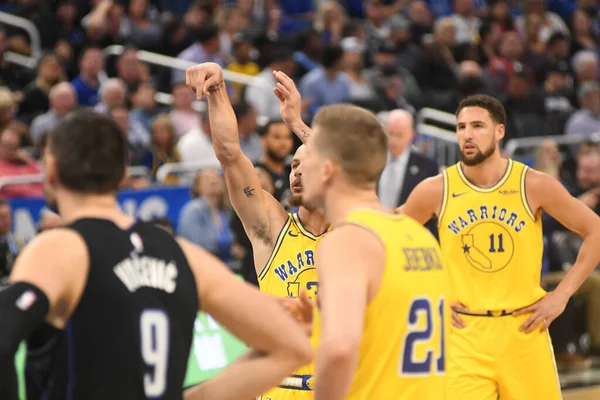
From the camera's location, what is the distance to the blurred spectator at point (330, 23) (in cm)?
1733

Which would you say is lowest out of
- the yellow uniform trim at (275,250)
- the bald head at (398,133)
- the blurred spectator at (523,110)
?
the yellow uniform trim at (275,250)

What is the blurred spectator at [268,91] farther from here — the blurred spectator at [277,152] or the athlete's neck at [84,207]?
the athlete's neck at [84,207]

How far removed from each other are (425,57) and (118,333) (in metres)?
14.9

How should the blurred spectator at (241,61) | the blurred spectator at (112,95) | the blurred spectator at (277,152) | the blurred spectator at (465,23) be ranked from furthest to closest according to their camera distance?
the blurred spectator at (465,23) < the blurred spectator at (241,61) < the blurred spectator at (112,95) < the blurred spectator at (277,152)

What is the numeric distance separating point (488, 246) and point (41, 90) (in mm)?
8528

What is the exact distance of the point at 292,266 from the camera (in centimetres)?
602

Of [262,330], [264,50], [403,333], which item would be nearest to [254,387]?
[262,330]

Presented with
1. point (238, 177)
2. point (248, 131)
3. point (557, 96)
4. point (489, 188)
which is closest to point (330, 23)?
point (557, 96)

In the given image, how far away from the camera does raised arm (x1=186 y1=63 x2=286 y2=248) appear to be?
612cm

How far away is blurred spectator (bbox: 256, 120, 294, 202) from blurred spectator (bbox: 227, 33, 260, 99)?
5479 mm

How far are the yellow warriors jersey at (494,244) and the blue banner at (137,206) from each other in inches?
215

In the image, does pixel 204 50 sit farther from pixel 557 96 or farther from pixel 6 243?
pixel 557 96

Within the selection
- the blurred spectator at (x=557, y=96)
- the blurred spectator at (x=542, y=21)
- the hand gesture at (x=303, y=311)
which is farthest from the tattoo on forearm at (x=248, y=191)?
the blurred spectator at (x=542, y=21)

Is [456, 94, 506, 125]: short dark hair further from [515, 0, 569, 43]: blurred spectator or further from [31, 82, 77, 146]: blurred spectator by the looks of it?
[515, 0, 569, 43]: blurred spectator
